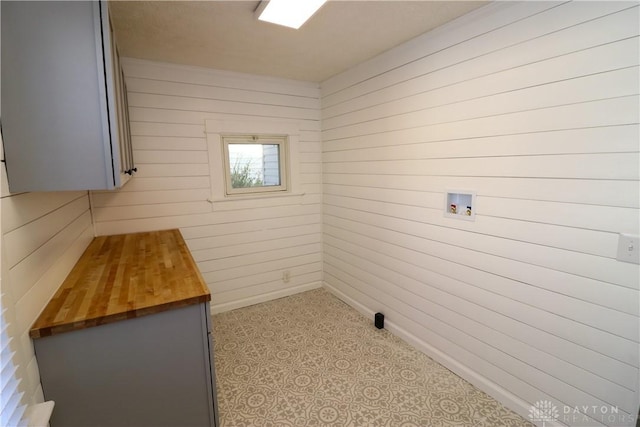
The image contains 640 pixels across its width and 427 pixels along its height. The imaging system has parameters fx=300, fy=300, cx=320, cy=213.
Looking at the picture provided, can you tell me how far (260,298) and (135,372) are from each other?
2047 millimetres

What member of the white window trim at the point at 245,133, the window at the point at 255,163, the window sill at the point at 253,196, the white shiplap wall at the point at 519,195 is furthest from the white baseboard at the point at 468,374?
the window at the point at 255,163

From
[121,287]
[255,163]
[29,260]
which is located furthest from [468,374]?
[255,163]

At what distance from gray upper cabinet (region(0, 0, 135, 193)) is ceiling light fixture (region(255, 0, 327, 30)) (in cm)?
87

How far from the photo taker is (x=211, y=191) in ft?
9.65

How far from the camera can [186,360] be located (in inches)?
56.3

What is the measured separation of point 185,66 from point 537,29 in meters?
2.63

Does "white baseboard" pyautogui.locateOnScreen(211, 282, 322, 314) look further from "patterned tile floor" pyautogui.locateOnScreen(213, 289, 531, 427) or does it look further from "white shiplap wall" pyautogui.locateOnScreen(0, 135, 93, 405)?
"white shiplap wall" pyautogui.locateOnScreen(0, 135, 93, 405)

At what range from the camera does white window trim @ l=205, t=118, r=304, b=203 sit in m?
2.90

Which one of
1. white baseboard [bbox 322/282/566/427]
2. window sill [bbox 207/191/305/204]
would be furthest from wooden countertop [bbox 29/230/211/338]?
white baseboard [bbox 322/282/566/427]

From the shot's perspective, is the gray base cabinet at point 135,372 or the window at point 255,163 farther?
the window at point 255,163

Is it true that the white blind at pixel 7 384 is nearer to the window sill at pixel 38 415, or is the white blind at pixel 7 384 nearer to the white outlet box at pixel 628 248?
the window sill at pixel 38 415

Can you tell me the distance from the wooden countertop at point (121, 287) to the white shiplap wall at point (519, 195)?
168cm

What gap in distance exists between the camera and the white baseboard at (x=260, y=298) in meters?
3.15

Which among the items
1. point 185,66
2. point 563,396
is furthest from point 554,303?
point 185,66
